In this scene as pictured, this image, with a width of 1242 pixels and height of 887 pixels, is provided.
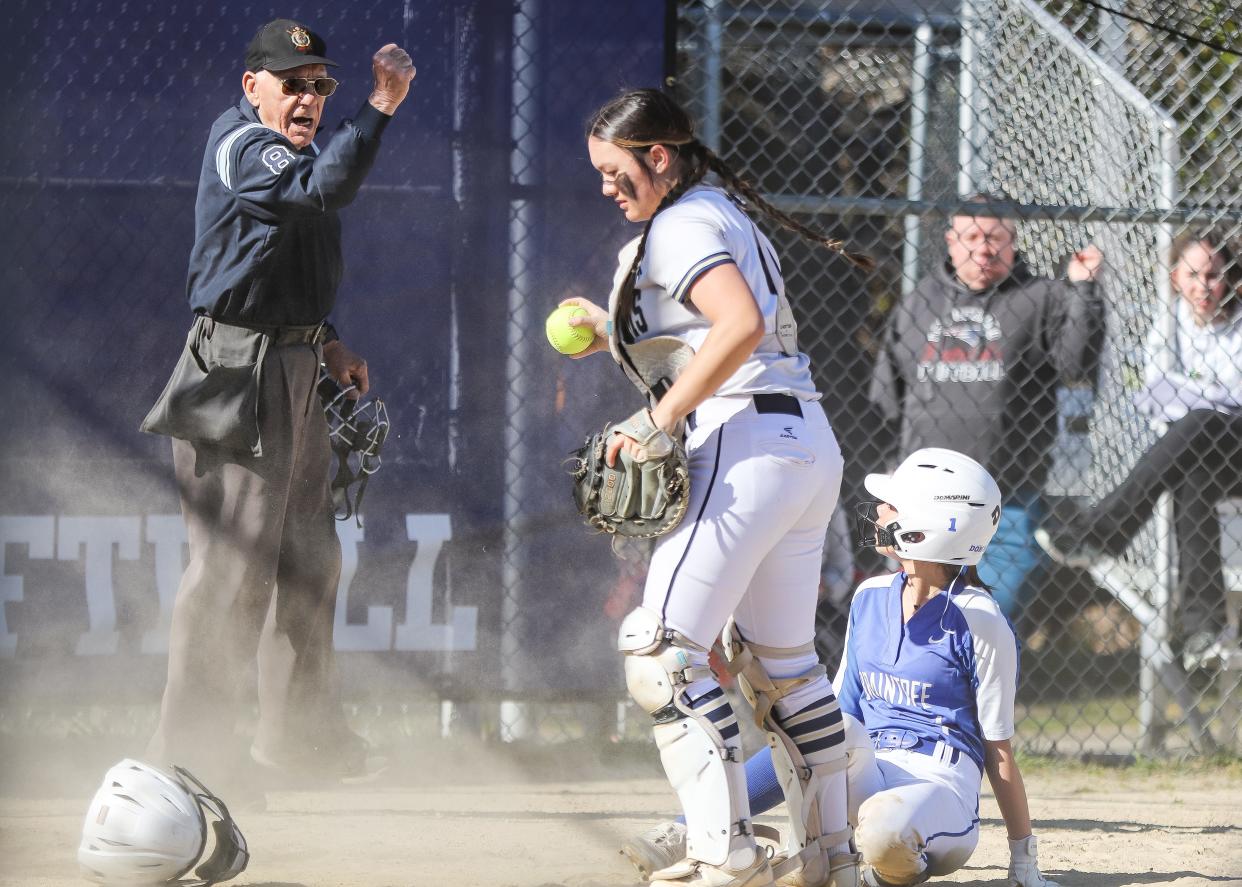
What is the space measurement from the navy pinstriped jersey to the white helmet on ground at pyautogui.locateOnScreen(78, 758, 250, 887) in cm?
125

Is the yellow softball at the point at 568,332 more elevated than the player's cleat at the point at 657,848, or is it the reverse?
the yellow softball at the point at 568,332

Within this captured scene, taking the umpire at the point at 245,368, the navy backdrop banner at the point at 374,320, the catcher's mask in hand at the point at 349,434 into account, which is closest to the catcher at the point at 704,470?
Result: the umpire at the point at 245,368

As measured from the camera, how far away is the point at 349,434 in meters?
4.39

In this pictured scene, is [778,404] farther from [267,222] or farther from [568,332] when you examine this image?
[267,222]

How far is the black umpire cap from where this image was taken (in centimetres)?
383

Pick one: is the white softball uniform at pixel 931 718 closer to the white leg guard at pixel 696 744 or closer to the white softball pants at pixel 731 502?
the white leg guard at pixel 696 744

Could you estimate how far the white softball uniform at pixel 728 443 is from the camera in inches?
116

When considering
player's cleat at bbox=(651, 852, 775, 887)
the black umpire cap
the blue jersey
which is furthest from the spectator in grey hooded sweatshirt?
player's cleat at bbox=(651, 852, 775, 887)

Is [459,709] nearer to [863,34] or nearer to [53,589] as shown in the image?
[53,589]

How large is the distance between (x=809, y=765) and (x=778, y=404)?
808 mm

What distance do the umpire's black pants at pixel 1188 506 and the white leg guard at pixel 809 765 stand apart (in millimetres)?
2422

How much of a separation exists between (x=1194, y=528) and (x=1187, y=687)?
567mm

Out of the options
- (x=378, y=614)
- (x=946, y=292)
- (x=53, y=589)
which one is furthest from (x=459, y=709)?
(x=946, y=292)

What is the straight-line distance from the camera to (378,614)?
15.5 ft
